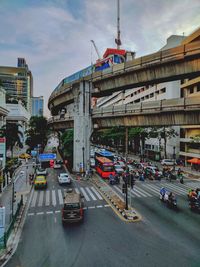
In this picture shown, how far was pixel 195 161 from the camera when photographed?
4316 cm

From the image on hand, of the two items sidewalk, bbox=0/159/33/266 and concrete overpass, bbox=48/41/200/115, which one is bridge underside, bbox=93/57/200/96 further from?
sidewalk, bbox=0/159/33/266

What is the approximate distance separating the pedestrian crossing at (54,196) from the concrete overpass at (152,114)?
443 inches

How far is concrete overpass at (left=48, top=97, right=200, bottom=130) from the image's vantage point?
24.2 metres

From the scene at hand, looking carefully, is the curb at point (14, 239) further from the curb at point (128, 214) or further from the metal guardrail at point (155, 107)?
the metal guardrail at point (155, 107)

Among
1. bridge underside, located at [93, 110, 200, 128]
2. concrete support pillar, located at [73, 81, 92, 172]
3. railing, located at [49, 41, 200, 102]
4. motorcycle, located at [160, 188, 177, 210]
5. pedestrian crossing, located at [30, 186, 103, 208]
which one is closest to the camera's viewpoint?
motorcycle, located at [160, 188, 177, 210]

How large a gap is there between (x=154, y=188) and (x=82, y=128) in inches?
632

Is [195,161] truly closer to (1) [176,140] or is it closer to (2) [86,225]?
(1) [176,140]

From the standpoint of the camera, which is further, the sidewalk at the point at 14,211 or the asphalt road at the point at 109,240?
the sidewalk at the point at 14,211

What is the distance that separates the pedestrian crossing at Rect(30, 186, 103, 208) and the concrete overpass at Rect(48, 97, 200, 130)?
36.9 feet

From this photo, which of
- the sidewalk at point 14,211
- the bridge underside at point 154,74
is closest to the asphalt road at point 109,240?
the sidewalk at point 14,211

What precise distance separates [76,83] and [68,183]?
17.6 m

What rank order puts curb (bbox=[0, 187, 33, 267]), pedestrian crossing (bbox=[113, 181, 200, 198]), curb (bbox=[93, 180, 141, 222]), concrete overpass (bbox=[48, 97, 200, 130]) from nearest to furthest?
curb (bbox=[0, 187, 33, 267]), curb (bbox=[93, 180, 141, 222]), concrete overpass (bbox=[48, 97, 200, 130]), pedestrian crossing (bbox=[113, 181, 200, 198])

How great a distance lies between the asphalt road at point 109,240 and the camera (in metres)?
11.6

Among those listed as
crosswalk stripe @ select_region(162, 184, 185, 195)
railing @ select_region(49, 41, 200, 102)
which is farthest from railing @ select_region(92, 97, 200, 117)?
crosswalk stripe @ select_region(162, 184, 185, 195)
